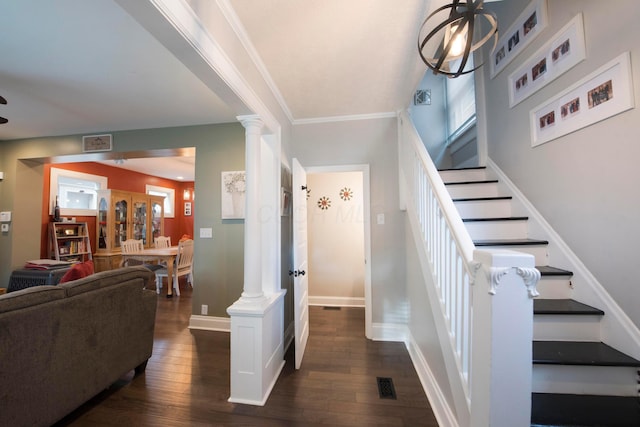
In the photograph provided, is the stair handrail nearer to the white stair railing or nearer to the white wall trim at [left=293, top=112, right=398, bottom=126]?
the white stair railing

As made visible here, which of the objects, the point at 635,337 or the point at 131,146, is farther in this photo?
the point at 131,146

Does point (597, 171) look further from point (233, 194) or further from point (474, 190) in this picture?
point (233, 194)

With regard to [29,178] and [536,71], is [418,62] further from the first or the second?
[29,178]

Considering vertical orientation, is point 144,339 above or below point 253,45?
below

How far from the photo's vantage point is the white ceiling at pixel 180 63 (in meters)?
1.44

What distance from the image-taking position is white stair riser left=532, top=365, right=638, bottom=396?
124 cm

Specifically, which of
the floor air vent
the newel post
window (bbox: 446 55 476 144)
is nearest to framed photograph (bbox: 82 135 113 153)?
the floor air vent

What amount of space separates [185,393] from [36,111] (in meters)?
3.42

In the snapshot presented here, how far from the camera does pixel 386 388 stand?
1.95 meters

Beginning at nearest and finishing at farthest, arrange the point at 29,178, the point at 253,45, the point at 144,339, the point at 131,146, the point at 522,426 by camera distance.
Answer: the point at 522,426
the point at 253,45
the point at 144,339
the point at 131,146
the point at 29,178

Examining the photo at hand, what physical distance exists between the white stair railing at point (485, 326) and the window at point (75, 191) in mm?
6031

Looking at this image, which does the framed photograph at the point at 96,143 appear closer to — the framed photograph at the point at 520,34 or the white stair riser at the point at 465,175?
the white stair riser at the point at 465,175

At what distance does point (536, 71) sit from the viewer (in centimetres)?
196

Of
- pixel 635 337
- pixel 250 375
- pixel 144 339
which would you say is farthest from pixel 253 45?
pixel 635 337
